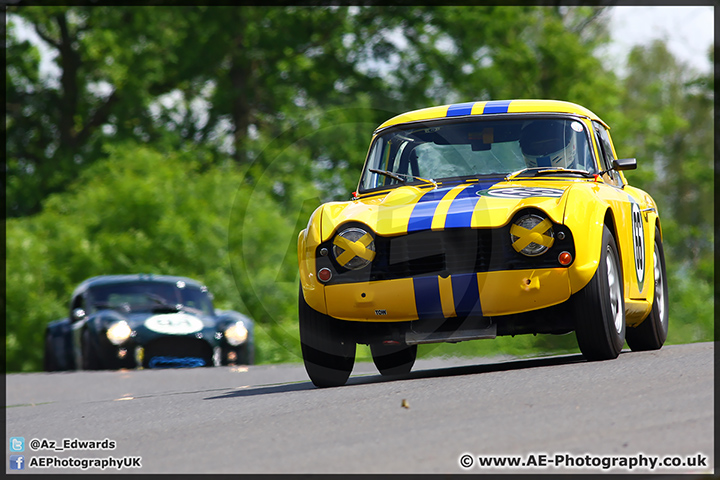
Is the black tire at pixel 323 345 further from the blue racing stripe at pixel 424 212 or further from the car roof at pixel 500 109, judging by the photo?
the car roof at pixel 500 109

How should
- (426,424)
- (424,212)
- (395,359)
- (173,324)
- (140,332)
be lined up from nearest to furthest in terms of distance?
(426,424), (424,212), (395,359), (140,332), (173,324)

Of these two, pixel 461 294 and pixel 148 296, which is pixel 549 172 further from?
pixel 148 296

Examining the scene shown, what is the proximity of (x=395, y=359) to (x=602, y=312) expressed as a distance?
2.86 metres

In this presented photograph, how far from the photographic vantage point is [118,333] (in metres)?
12.0

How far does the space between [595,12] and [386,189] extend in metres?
32.0

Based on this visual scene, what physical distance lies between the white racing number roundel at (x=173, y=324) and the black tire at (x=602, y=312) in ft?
23.5

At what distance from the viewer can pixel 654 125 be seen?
1483 inches

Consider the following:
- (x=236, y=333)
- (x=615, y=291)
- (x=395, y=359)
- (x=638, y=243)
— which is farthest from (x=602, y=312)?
(x=236, y=333)

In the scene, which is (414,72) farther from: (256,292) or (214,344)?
(214,344)

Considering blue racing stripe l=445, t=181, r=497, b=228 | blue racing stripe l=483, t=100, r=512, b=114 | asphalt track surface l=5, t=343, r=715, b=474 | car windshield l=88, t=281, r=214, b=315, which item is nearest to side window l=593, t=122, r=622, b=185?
blue racing stripe l=483, t=100, r=512, b=114

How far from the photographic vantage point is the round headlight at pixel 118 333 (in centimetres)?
1202

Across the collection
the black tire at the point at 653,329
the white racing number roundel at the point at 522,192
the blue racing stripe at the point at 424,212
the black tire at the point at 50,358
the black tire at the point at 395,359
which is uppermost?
the white racing number roundel at the point at 522,192

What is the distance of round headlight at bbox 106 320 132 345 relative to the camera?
12.0 meters

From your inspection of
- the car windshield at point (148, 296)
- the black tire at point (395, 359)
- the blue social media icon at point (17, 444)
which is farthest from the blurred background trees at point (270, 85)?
the blue social media icon at point (17, 444)
